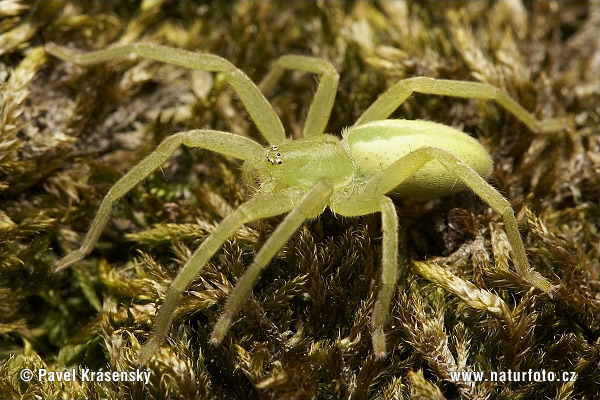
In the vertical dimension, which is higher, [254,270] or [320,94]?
[320,94]

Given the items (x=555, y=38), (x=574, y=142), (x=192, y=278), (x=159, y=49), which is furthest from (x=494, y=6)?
(x=192, y=278)

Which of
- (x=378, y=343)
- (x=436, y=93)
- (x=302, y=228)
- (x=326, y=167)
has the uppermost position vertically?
(x=436, y=93)

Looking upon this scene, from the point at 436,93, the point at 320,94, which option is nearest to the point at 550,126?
the point at 436,93

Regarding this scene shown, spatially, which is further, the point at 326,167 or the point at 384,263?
the point at 326,167

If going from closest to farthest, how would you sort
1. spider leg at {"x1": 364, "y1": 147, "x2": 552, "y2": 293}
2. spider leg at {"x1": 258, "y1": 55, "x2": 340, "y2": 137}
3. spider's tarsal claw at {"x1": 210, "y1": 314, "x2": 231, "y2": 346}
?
spider's tarsal claw at {"x1": 210, "y1": 314, "x2": 231, "y2": 346}, spider leg at {"x1": 364, "y1": 147, "x2": 552, "y2": 293}, spider leg at {"x1": 258, "y1": 55, "x2": 340, "y2": 137}

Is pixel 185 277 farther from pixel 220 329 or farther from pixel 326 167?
pixel 326 167

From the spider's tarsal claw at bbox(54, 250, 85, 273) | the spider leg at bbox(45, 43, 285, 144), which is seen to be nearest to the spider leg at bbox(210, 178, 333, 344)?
the spider leg at bbox(45, 43, 285, 144)

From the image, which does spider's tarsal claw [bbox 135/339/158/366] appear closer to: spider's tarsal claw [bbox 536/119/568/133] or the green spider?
the green spider

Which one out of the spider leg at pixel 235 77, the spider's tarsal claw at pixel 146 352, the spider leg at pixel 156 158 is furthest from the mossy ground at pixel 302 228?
the spider leg at pixel 235 77
